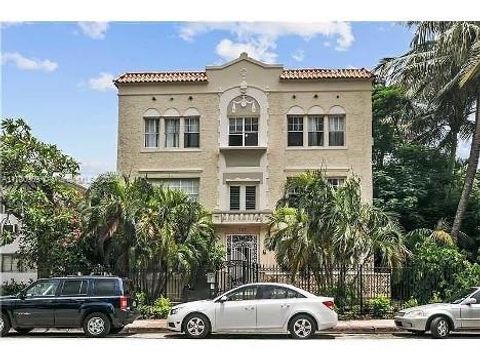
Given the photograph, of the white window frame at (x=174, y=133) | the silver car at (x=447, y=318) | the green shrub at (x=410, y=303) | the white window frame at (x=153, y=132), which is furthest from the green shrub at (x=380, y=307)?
the white window frame at (x=153, y=132)

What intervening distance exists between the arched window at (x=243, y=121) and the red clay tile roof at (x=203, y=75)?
5.77 ft

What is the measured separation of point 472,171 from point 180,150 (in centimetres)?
1275

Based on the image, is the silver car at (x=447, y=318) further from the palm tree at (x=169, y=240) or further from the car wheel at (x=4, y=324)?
the car wheel at (x=4, y=324)

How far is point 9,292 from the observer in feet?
77.4

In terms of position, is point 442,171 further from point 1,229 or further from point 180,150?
point 1,229

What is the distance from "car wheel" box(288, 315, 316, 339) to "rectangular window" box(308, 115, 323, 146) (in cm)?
1457

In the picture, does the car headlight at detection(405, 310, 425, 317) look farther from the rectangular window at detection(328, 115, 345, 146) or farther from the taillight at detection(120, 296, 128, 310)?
the rectangular window at detection(328, 115, 345, 146)

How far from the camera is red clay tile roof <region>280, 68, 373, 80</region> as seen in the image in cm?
2975

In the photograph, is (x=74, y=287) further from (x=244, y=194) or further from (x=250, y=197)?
(x=250, y=197)

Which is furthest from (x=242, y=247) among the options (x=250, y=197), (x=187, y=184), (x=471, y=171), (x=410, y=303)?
(x=471, y=171)

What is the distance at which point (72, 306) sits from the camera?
56.1 feet

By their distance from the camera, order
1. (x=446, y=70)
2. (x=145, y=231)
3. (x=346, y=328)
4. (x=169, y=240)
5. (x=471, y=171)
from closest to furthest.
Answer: (x=346, y=328), (x=145, y=231), (x=169, y=240), (x=471, y=171), (x=446, y=70)

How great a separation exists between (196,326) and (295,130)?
15147mm

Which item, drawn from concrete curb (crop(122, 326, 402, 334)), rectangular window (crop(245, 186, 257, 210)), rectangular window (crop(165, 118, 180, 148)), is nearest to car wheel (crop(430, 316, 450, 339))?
concrete curb (crop(122, 326, 402, 334))
